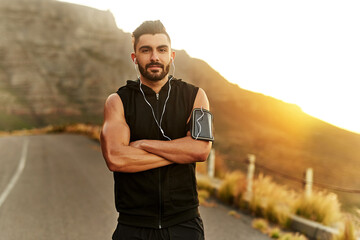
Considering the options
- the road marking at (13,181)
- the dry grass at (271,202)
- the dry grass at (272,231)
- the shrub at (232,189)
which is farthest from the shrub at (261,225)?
the road marking at (13,181)

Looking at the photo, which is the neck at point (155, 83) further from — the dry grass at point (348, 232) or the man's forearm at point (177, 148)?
the dry grass at point (348, 232)

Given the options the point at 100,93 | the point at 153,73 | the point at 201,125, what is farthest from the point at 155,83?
the point at 100,93

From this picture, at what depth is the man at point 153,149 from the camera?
6.94 ft

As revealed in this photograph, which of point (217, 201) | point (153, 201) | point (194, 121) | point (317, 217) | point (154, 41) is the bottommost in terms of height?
point (217, 201)

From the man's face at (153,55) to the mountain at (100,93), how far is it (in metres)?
32.7

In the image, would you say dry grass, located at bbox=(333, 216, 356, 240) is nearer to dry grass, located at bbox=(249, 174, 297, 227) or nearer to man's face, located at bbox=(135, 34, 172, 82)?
dry grass, located at bbox=(249, 174, 297, 227)

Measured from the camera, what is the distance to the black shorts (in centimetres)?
208

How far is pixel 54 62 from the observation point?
109 metres

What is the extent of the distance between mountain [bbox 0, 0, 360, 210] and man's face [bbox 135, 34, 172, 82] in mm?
32689

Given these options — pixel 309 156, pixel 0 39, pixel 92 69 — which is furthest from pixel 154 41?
pixel 0 39

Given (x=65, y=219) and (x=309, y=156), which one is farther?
(x=309, y=156)

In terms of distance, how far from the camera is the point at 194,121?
2209mm

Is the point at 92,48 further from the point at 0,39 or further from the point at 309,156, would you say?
the point at 309,156

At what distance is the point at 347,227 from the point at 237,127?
63.6m
